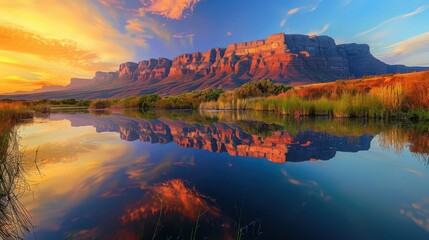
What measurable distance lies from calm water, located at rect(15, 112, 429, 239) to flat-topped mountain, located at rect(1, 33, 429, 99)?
328 ft

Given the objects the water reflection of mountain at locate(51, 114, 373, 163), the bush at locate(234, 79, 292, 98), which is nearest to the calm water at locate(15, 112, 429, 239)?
the water reflection of mountain at locate(51, 114, 373, 163)

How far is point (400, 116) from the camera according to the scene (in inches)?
447

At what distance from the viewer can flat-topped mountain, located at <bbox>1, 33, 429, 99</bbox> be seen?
115438 mm

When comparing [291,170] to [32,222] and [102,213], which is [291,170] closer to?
[102,213]

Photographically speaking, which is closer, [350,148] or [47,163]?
[47,163]

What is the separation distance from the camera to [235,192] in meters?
3.11

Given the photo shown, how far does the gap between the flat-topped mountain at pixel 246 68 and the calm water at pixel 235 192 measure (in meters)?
100

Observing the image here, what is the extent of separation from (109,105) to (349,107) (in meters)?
35.1

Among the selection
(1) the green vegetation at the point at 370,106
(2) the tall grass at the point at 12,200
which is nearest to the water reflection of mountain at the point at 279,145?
(2) the tall grass at the point at 12,200

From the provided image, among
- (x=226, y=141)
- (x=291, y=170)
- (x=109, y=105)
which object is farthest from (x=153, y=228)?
(x=109, y=105)

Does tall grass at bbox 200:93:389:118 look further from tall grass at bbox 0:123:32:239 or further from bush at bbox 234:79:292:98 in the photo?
tall grass at bbox 0:123:32:239

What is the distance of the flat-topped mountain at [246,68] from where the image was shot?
11544 centimetres

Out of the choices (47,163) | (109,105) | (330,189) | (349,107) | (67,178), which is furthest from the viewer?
(109,105)

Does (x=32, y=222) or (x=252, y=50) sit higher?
(x=252, y=50)
